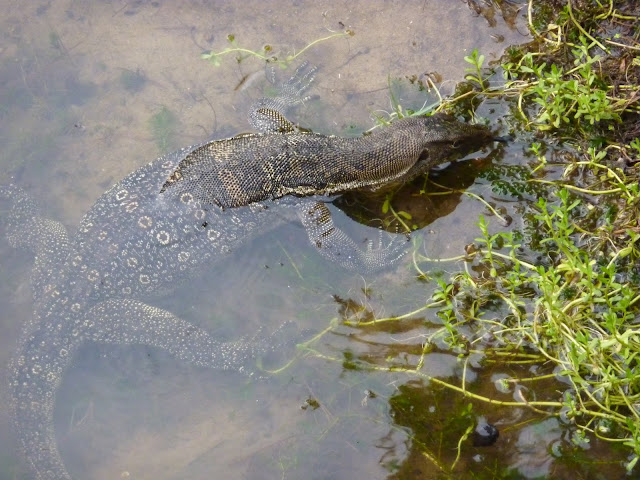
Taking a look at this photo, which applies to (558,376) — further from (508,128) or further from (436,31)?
(436,31)

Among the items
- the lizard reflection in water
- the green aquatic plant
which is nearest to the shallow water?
the green aquatic plant

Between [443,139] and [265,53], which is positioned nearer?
[443,139]

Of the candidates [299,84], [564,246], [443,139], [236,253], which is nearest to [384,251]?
[443,139]

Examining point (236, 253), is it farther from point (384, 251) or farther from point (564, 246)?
point (564, 246)

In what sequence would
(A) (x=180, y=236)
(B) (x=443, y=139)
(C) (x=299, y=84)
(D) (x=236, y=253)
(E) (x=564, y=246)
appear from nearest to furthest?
(E) (x=564, y=246)
(A) (x=180, y=236)
(B) (x=443, y=139)
(D) (x=236, y=253)
(C) (x=299, y=84)

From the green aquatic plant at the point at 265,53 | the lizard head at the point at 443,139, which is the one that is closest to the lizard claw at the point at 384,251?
the lizard head at the point at 443,139

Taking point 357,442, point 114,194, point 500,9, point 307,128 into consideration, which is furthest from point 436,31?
point 357,442

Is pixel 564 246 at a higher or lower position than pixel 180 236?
lower
